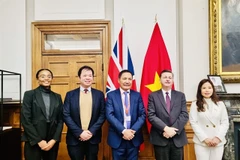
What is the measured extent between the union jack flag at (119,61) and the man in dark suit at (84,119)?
468mm

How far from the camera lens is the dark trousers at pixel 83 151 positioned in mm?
2979

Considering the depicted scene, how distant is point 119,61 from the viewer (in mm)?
3596

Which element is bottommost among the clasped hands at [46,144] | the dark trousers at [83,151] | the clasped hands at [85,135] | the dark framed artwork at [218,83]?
the dark trousers at [83,151]

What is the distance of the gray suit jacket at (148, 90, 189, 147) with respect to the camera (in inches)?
112

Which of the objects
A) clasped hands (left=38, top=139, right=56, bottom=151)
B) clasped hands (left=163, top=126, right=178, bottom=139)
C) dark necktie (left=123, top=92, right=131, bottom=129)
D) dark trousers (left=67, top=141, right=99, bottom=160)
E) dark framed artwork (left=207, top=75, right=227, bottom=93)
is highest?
dark framed artwork (left=207, top=75, right=227, bottom=93)

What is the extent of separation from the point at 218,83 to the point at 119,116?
1405mm

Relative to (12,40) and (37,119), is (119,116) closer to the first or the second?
(37,119)

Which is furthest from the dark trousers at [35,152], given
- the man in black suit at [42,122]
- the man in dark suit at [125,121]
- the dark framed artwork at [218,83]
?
the dark framed artwork at [218,83]

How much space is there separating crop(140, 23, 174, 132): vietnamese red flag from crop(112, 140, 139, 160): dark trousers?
59cm

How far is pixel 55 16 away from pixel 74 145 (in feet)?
6.07

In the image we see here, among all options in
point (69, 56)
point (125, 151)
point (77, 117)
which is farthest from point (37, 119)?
point (69, 56)

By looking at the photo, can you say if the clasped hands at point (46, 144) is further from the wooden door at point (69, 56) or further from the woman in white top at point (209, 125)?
the woman in white top at point (209, 125)

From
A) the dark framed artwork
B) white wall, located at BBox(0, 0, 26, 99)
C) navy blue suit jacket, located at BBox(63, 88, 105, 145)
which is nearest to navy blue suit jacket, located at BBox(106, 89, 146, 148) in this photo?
navy blue suit jacket, located at BBox(63, 88, 105, 145)

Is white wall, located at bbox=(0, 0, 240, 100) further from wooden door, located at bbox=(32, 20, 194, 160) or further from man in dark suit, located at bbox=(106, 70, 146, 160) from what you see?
man in dark suit, located at bbox=(106, 70, 146, 160)
